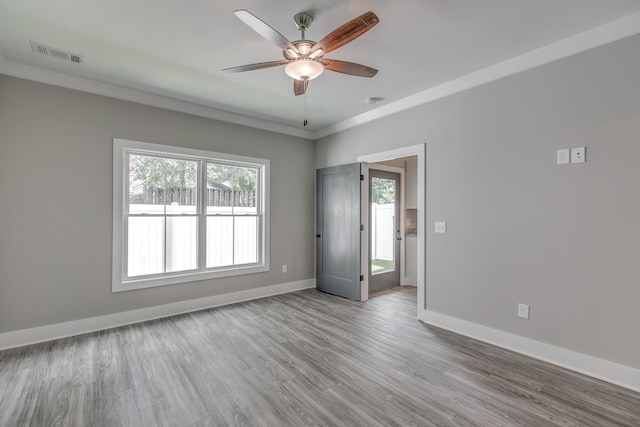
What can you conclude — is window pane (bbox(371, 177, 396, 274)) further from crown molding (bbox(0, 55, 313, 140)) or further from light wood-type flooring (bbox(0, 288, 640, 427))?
crown molding (bbox(0, 55, 313, 140))

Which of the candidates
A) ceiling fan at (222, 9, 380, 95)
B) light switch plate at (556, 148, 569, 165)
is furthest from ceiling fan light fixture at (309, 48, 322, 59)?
light switch plate at (556, 148, 569, 165)

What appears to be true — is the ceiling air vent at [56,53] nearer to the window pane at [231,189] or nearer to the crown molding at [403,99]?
the crown molding at [403,99]

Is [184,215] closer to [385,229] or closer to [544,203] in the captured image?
[385,229]

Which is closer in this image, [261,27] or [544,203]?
[261,27]

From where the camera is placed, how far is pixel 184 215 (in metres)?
4.17

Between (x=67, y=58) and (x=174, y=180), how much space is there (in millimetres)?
1681

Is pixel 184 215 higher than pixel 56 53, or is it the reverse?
pixel 56 53

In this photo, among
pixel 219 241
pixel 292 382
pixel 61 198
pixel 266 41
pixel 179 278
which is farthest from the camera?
pixel 219 241

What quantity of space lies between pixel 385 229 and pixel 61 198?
15.3ft

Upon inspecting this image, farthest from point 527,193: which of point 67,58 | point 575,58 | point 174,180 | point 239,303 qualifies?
point 67,58

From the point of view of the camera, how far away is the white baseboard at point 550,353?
2.31m

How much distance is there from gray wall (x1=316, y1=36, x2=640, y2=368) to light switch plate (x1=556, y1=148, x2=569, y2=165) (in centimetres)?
4

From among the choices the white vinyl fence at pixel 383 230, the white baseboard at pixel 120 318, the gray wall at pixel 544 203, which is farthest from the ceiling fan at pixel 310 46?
the white baseboard at pixel 120 318

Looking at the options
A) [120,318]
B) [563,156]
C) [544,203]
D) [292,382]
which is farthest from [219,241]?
[563,156]
